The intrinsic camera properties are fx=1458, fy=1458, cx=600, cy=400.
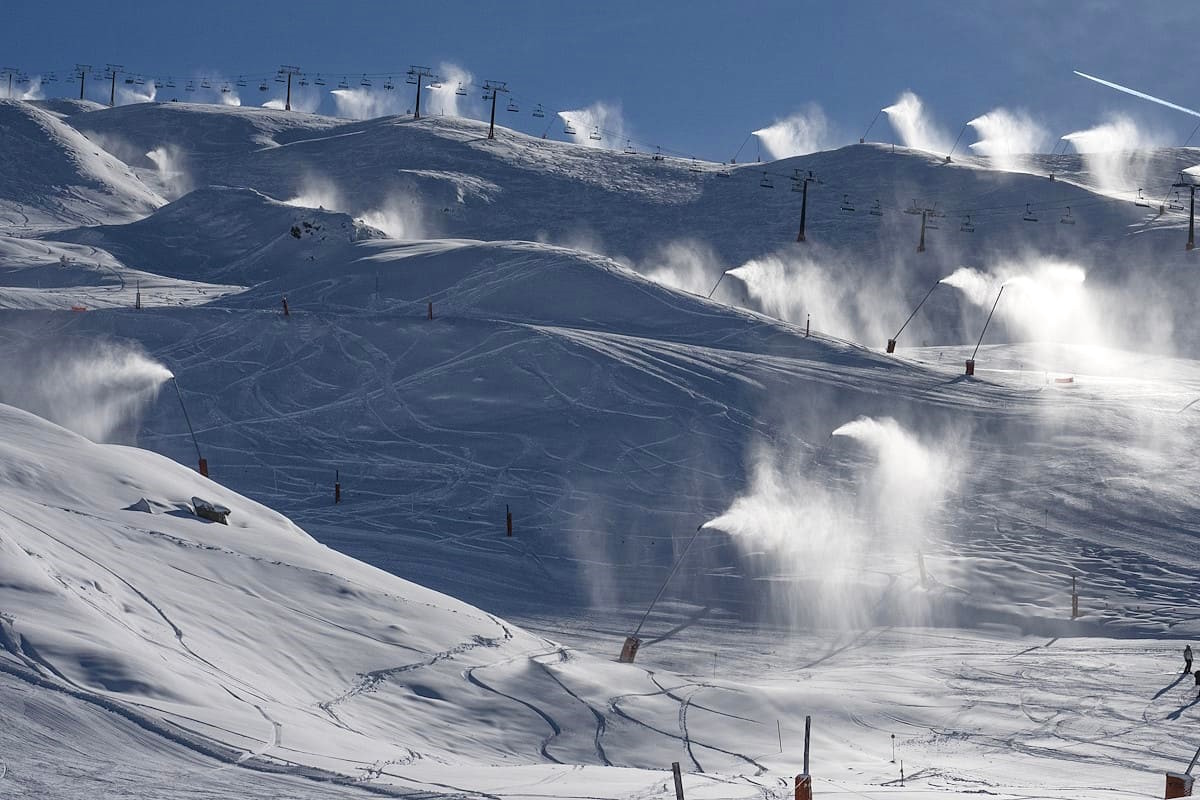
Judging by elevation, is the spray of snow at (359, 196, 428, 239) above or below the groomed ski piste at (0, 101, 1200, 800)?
above

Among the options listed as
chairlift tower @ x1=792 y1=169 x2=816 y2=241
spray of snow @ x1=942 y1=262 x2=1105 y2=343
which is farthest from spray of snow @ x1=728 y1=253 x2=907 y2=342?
spray of snow @ x1=942 y1=262 x2=1105 y2=343

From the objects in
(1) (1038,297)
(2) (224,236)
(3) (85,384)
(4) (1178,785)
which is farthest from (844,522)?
(2) (224,236)

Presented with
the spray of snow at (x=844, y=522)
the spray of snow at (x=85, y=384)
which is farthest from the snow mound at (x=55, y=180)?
the spray of snow at (x=844, y=522)

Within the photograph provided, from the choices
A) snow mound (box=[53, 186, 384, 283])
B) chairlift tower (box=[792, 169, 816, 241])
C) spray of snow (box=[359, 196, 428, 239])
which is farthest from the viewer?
spray of snow (box=[359, 196, 428, 239])

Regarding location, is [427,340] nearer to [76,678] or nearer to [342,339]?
[342,339]

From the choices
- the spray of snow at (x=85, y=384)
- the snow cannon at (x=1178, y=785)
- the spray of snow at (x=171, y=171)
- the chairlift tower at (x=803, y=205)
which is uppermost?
the spray of snow at (x=171, y=171)

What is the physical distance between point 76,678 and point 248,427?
2949 cm

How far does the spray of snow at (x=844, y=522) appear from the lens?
3356 cm

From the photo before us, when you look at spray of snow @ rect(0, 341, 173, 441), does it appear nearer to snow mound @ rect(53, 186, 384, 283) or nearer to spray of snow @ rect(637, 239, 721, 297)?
Result: snow mound @ rect(53, 186, 384, 283)

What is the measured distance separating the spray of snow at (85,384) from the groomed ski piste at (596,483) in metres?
0.16

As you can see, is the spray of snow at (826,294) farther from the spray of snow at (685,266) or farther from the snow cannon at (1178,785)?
the snow cannon at (1178,785)

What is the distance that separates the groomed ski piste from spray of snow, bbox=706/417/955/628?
0.14m

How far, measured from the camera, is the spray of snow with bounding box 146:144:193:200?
9944 cm

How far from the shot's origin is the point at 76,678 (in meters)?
14.8
